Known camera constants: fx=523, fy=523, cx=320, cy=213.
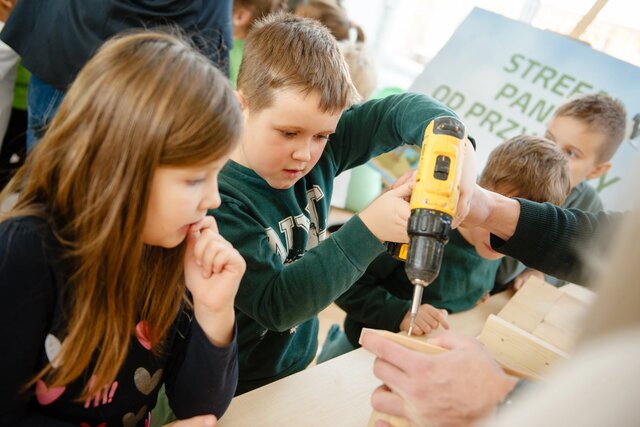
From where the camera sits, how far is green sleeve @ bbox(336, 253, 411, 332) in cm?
128

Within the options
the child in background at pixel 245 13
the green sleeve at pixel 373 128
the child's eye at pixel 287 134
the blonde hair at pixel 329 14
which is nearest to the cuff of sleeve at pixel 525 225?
the green sleeve at pixel 373 128

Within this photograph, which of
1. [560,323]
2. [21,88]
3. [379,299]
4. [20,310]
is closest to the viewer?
[20,310]

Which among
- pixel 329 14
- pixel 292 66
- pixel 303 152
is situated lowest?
pixel 329 14

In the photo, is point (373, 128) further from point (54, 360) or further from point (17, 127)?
point (17, 127)

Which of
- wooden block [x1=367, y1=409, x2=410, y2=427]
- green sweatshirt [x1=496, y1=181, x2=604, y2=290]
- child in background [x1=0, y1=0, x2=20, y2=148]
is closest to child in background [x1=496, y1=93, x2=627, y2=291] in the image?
green sweatshirt [x1=496, y1=181, x2=604, y2=290]

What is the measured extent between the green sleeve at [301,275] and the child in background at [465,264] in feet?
1.26

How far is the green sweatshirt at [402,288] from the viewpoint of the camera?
1292mm

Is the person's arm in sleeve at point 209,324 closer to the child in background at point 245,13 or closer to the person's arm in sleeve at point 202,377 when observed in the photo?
the person's arm in sleeve at point 202,377

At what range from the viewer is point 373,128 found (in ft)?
4.00

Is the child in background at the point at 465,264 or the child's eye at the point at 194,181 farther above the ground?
the child's eye at the point at 194,181

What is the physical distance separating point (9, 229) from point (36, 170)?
0.10m

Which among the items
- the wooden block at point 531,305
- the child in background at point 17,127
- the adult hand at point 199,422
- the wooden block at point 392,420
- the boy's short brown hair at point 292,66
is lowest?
the child in background at point 17,127

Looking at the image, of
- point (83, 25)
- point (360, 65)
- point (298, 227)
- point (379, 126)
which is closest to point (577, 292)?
point (379, 126)

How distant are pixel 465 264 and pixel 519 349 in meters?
0.37
